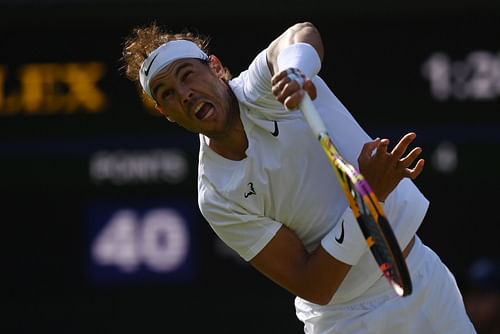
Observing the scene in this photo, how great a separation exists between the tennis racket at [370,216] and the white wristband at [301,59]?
15cm

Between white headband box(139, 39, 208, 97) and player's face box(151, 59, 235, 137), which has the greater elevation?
white headband box(139, 39, 208, 97)

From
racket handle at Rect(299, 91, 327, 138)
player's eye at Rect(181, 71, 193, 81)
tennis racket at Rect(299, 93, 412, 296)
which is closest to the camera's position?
tennis racket at Rect(299, 93, 412, 296)

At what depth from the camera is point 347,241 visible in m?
4.06

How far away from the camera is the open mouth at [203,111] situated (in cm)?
410

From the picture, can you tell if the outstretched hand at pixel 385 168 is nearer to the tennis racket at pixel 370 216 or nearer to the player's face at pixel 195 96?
the tennis racket at pixel 370 216

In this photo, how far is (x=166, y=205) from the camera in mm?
7141

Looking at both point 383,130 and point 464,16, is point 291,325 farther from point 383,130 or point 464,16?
point 464,16

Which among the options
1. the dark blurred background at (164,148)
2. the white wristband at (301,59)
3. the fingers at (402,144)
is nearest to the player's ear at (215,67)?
the white wristband at (301,59)

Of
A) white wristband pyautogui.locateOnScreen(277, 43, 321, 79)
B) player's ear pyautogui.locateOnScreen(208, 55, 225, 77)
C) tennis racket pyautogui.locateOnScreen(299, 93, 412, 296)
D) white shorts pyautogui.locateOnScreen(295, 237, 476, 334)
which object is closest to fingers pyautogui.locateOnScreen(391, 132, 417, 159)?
tennis racket pyautogui.locateOnScreen(299, 93, 412, 296)

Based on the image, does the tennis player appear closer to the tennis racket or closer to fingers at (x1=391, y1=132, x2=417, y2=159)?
fingers at (x1=391, y1=132, x2=417, y2=159)

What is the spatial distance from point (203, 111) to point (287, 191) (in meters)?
0.37

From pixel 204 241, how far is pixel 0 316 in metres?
1.14

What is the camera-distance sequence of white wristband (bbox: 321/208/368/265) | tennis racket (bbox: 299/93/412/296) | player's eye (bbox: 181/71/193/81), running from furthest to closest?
player's eye (bbox: 181/71/193/81), white wristband (bbox: 321/208/368/265), tennis racket (bbox: 299/93/412/296)

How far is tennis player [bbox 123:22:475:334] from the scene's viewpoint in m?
4.14
